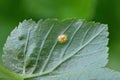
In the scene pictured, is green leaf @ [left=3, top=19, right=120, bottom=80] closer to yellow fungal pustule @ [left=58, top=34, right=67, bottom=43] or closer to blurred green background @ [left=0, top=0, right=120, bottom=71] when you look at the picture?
yellow fungal pustule @ [left=58, top=34, right=67, bottom=43]

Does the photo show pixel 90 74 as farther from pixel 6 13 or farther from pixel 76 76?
pixel 6 13

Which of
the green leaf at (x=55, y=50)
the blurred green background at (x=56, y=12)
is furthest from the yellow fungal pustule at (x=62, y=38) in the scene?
the blurred green background at (x=56, y=12)

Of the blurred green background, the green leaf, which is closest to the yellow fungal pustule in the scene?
the green leaf

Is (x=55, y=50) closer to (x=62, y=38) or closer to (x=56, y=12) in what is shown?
(x=62, y=38)

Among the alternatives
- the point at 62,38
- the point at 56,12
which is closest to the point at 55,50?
the point at 62,38

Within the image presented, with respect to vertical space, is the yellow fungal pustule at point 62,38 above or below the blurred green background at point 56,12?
below

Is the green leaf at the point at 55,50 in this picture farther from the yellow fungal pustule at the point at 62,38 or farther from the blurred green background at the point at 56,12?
the blurred green background at the point at 56,12
